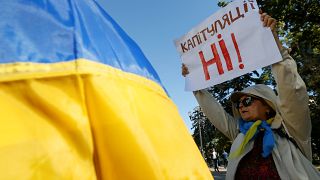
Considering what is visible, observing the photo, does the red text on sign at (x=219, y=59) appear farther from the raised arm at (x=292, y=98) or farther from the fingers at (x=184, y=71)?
the raised arm at (x=292, y=98)

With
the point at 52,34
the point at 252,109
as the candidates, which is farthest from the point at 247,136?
the point at 52,34

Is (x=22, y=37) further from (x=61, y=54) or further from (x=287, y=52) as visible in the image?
(x=287, y=52)

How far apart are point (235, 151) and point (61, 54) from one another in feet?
8.09

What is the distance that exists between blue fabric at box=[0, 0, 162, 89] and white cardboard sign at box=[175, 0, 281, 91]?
83.8 inches

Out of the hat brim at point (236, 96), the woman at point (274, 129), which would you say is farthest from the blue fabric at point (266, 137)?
the hat brim at point (236, 96)

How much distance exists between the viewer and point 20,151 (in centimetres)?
72

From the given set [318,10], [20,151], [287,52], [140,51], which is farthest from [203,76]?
[318,10]

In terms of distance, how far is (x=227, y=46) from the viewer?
10.8 ft

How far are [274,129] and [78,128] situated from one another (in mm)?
2492

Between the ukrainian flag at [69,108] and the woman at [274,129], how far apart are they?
193cm

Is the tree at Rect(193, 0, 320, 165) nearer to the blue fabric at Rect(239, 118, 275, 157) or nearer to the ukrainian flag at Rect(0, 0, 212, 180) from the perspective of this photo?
the blue fabric at Rect(239, 118, 275, 157)

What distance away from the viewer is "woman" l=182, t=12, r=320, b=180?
2.66 meters

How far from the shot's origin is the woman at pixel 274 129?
8.73 ft

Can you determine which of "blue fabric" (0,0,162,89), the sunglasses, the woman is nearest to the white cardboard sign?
the woman
